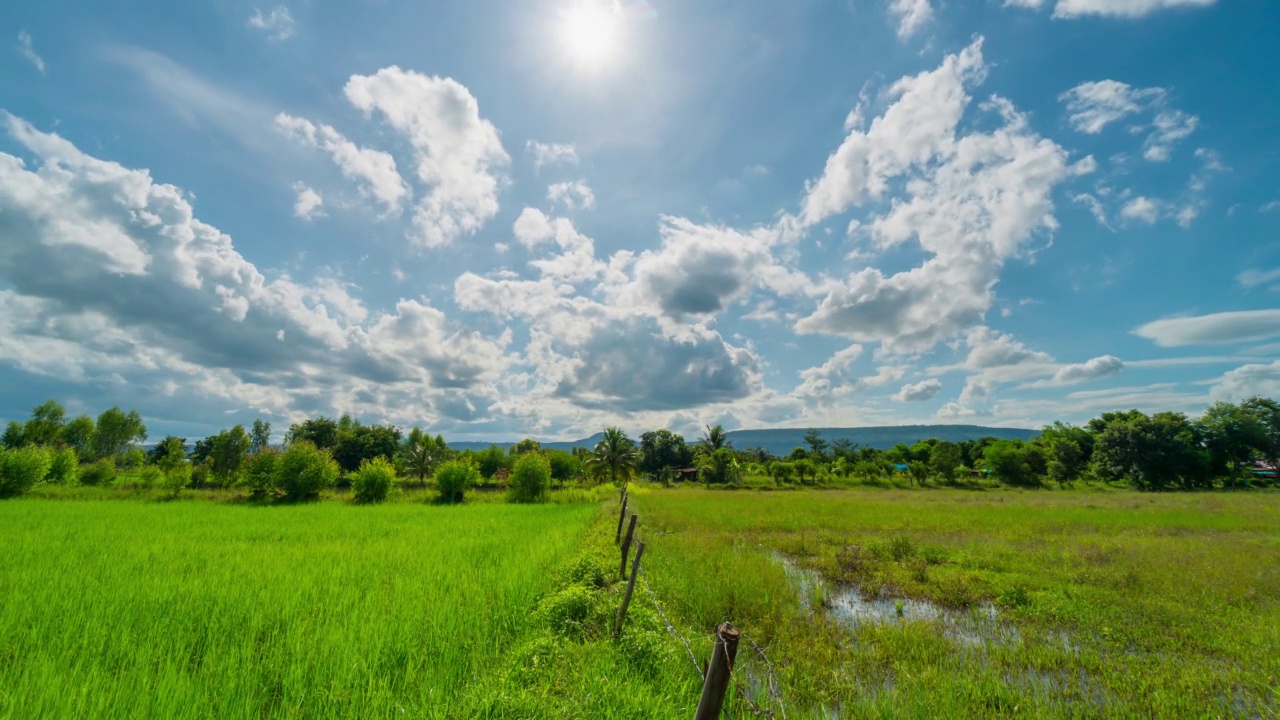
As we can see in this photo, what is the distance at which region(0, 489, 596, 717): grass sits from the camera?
160 inches

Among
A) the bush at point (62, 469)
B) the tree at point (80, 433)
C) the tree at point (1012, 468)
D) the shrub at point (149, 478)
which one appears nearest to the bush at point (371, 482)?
the shrub at point (149, 478)

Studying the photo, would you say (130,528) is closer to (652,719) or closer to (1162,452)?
(652,719)

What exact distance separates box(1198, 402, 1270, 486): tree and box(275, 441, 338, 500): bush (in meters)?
86.4

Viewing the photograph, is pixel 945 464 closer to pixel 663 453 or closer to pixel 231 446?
pixel 663 453

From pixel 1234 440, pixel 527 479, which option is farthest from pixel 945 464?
pixel 527 479

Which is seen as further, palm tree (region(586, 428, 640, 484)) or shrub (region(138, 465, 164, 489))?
palm tree (region(586, 428, 640, 484))

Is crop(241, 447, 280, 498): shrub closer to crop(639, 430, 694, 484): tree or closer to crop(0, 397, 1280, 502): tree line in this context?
crop(0, 397, 1280, 502): tree line

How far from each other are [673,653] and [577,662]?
3.64 feet

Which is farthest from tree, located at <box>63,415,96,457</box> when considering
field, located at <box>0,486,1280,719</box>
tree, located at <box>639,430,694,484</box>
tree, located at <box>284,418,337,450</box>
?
field, located at <box>0,486,1280,719</box>

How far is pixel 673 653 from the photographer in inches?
203

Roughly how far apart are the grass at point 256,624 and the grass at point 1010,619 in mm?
3508

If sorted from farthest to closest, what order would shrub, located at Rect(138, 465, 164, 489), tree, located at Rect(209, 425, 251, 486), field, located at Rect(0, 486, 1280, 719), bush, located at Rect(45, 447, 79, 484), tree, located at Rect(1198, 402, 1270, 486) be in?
tree, located at Rect(209, 425, 251, 486)
tree, located at Rect(1198, 402, 1270, 486)
bush, located at Rect(45, 447, 79, 484)
shrub, located at Rect(138, 465, 164, 489)
field, located at Rect(0, 486, 1280, 719)

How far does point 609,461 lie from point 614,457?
2.56 feet

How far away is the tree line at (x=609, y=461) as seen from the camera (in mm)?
29641
